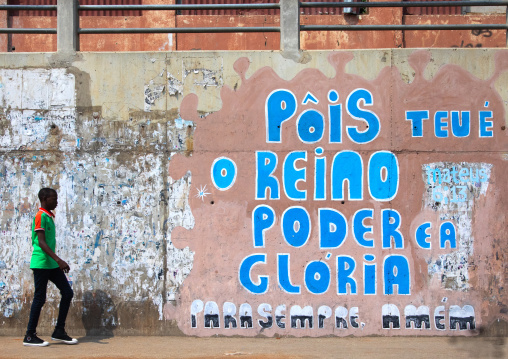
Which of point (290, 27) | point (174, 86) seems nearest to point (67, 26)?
point (174, 86)

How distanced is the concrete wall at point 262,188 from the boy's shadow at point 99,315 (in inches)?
0.6

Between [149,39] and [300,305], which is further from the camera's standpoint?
[149,39]

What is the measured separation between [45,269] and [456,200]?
4.37 m

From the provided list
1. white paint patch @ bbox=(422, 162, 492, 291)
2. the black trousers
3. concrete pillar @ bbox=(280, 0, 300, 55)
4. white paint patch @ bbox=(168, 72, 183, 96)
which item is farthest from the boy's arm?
white paint patch @ bbox=(422, 162, 492, 291)

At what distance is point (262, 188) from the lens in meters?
6.11

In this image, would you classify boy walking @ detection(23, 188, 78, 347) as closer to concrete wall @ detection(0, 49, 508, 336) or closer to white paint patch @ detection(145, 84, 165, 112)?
concrete wall @ detection(0, 49, 508, 336)

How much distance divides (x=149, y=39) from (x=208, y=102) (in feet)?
13.7

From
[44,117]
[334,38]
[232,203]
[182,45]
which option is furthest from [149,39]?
[232,203]

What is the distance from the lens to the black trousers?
5.44m

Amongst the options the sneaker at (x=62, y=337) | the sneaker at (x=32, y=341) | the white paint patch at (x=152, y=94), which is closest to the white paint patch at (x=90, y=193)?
the white paint patch at (x=152, y=94)

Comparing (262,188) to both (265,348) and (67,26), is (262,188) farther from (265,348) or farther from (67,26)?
(67,26)

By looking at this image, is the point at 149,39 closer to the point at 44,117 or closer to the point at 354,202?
the point at 44,117

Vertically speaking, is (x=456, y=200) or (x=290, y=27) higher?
(x=290, y=27)

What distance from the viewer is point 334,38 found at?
969cm
